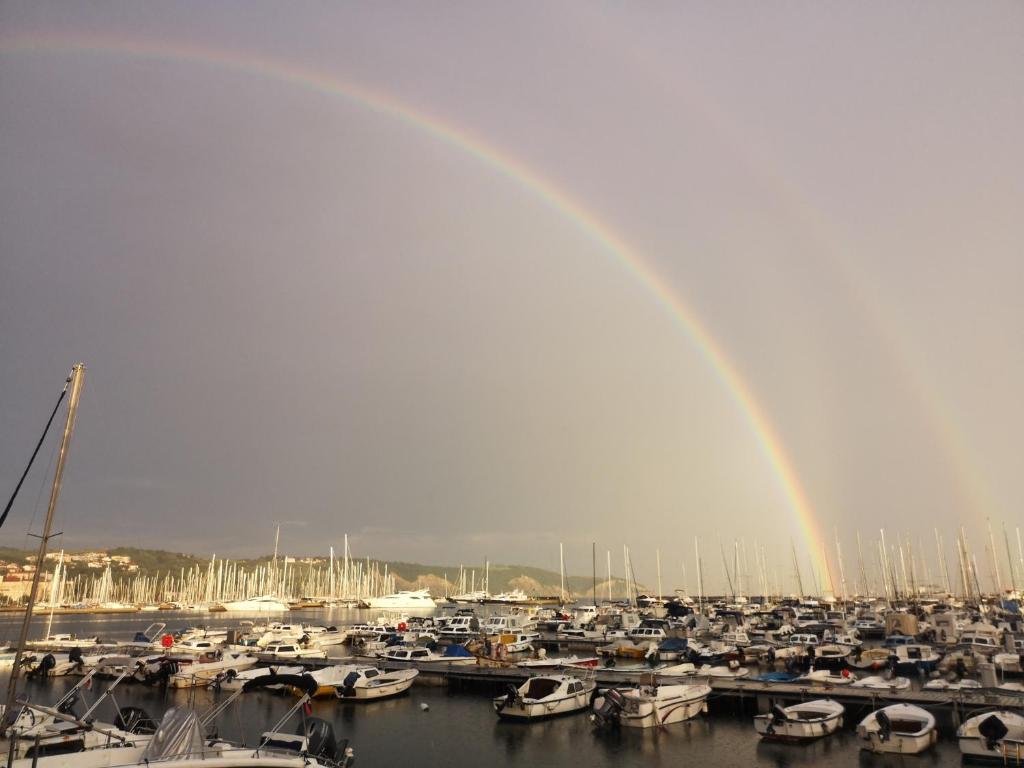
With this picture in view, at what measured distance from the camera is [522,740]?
33.1 metres

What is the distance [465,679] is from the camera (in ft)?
157

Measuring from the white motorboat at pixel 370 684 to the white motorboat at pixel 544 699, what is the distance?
8.40 meters

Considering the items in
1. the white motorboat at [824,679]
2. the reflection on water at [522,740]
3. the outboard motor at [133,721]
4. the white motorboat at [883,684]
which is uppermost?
the outboard motor at [133,721]

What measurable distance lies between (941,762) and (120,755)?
93.5ft

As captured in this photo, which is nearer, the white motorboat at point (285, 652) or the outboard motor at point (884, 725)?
the outboard motor at point (884, 725)

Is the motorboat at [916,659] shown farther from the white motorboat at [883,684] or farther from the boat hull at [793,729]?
the boat hull at [793,729]

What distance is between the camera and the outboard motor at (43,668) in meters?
51.2

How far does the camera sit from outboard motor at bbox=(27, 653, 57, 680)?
51188mm

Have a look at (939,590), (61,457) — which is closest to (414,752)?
(61,457)

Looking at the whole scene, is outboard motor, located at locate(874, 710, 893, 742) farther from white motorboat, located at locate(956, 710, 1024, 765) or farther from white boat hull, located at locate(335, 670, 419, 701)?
white boat hull, located at locate(335, 670, 419, 701)

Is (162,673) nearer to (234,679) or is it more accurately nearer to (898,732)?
(234,679)

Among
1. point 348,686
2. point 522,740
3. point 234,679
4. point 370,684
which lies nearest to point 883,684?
point 522,740

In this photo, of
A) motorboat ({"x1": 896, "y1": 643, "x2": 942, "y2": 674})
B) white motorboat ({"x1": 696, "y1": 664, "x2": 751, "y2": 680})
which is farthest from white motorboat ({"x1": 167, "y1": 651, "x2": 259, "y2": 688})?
motorboat ({"x1": 896, "y1": 643, "x2": 942, "y2": 674})

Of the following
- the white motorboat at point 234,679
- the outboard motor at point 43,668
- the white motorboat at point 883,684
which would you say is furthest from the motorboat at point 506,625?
the white motorboat at point 883,684
